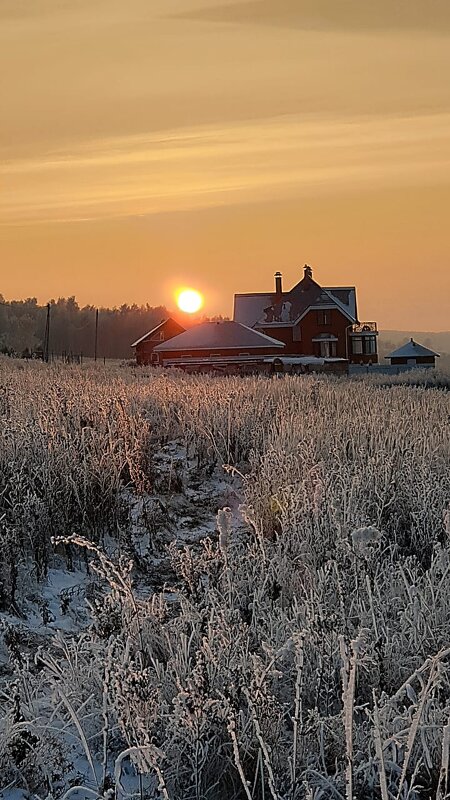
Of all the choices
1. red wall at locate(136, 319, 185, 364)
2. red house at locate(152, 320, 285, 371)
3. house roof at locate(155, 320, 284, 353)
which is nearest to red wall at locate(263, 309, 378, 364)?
red house at locate(152, 320, 285, 371)

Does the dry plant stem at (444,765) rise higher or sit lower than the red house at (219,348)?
lower

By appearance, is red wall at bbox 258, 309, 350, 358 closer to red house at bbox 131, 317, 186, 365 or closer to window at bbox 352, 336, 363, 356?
window at bbox 352, 336, 363, 356

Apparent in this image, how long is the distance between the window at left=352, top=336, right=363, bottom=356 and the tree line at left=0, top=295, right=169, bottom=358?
56331 millimetres

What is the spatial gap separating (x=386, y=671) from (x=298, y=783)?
77 cm

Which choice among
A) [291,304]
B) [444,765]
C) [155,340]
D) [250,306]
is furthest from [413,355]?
[444,765]

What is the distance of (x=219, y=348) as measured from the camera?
44.0m

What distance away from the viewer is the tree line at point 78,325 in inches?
4190

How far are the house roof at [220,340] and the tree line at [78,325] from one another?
188 ft

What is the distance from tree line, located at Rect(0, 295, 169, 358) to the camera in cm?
10644

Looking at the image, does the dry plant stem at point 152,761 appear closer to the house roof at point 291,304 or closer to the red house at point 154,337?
the house roof at point 291,304

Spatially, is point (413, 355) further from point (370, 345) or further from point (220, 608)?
point (220, 608)

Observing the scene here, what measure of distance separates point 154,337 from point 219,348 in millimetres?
11636

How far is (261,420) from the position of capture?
30.3 feet

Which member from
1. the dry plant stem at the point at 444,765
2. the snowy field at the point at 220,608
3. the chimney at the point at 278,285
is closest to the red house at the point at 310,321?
the chimney at the point at 278,285
